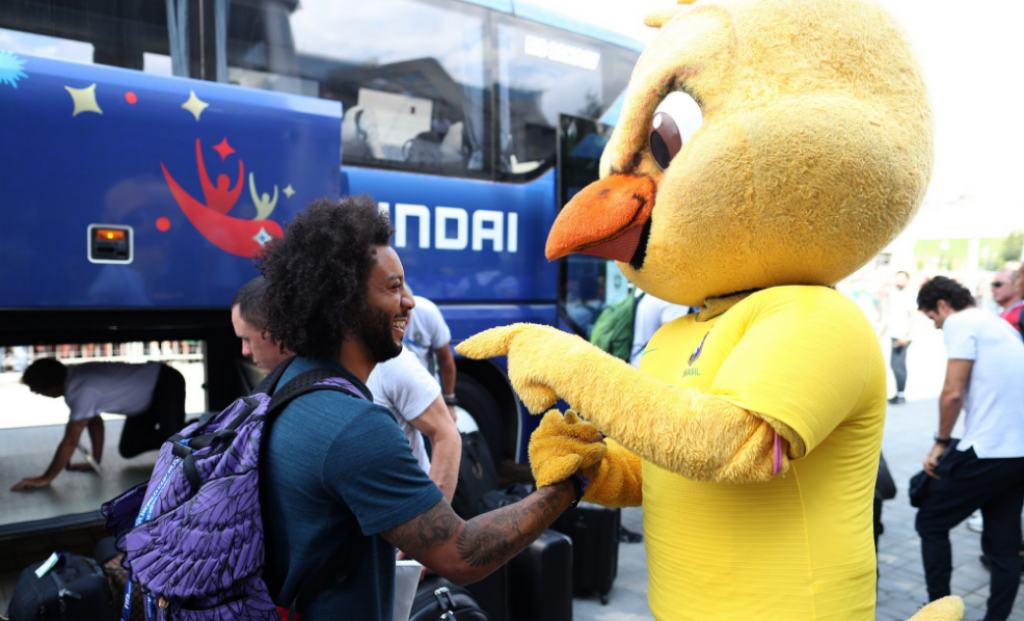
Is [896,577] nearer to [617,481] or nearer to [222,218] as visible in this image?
[617,481]

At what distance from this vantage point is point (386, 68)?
4.50 metres

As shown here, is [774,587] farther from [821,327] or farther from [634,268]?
[634,268]

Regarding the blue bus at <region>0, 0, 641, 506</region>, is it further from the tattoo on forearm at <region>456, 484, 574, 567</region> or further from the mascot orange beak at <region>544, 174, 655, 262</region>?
the tattoo on forearm at <region>456, 484, 574, 567</region>

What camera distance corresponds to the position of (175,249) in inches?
139

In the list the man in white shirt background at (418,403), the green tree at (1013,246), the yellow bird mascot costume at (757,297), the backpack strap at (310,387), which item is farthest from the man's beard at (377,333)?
the green tree at (1013,246)

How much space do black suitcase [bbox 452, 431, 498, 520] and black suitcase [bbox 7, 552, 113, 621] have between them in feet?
4.93

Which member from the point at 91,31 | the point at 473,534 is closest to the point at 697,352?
the point at 473,534

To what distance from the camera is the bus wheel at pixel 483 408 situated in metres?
5.10

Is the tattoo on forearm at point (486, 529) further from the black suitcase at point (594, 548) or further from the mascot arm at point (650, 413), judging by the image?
the black suitcase at point (594, 548)

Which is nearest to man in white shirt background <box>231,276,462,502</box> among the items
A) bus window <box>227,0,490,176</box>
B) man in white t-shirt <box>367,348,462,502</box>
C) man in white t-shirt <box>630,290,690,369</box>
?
man in white t-shirt <box>367,348,462,502</box>

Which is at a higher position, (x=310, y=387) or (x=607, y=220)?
(x=607, y=220)

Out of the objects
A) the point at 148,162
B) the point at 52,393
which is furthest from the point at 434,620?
the point at 52,393

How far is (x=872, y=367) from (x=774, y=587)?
1.65 feet

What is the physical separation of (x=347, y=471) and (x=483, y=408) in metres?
3.97
